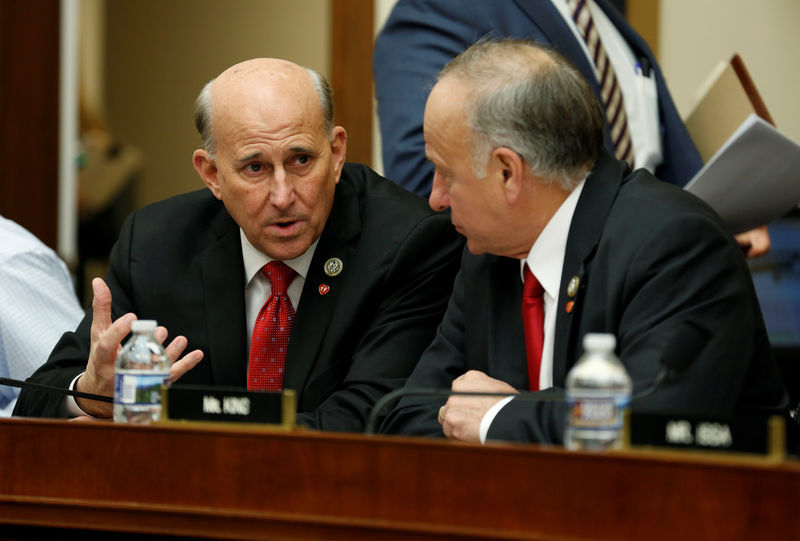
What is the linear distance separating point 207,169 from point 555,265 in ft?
2.96

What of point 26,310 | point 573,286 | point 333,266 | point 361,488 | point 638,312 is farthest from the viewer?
point 26,310

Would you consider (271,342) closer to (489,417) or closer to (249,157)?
(249,157)

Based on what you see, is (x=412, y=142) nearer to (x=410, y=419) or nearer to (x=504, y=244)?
(x=504, y=244)

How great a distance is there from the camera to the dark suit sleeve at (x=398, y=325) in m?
2.32

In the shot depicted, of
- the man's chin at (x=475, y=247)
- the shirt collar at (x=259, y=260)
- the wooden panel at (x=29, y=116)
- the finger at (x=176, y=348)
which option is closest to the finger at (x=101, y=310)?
the finger at (x=176, y=348)

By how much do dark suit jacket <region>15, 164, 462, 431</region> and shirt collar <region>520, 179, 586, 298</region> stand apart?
1.43 feet

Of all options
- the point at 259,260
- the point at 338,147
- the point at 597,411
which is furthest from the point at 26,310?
the point at 597,411

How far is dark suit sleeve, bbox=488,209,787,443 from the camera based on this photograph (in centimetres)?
180

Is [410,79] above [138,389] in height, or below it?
above

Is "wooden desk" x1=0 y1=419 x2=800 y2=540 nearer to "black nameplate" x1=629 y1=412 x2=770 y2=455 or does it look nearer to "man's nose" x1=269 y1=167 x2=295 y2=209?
"black nameplate" x1=629 y1=412 x2=770 y2=455

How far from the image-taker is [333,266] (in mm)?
2531

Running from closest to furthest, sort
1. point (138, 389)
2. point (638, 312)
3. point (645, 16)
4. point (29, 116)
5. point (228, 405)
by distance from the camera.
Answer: point (228, 405), point (138, 389), point (638, 312), point (645, 16), point (29, 116)

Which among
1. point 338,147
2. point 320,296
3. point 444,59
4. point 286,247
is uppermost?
point 444,59

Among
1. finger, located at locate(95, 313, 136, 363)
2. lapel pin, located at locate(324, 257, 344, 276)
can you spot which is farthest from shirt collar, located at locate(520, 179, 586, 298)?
finger, located at locate(95, 313, 136, 363)
